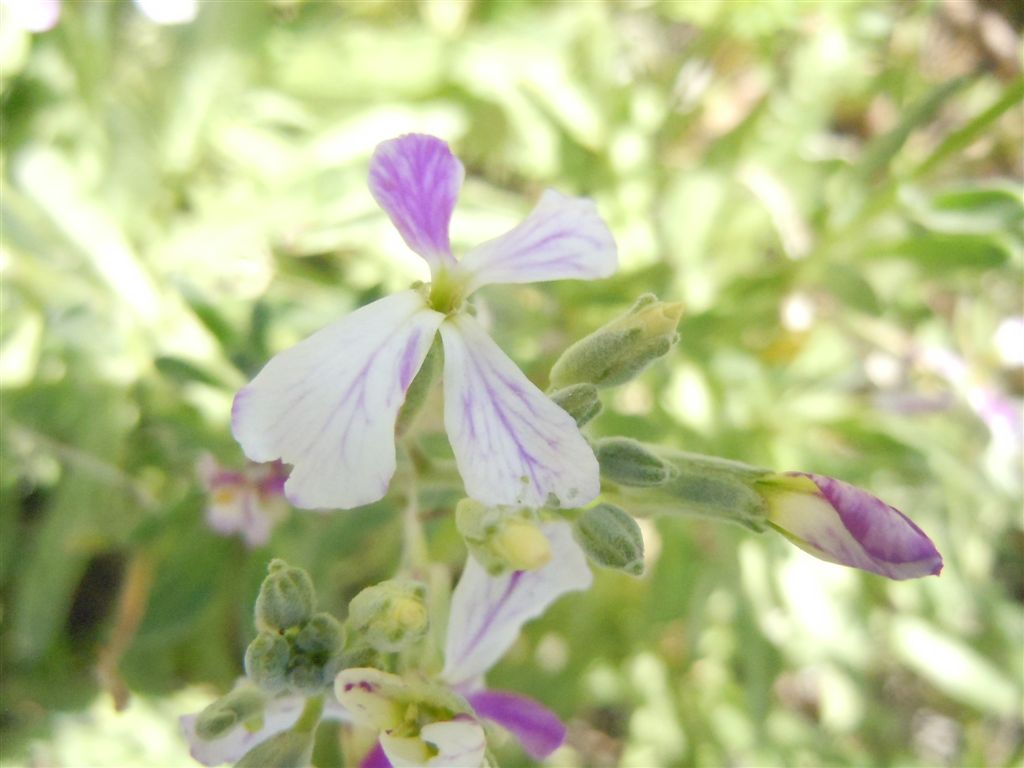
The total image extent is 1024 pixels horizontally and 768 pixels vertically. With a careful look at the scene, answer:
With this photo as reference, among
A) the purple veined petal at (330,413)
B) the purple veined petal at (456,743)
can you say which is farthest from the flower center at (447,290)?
the purple veined petal at (456,743)

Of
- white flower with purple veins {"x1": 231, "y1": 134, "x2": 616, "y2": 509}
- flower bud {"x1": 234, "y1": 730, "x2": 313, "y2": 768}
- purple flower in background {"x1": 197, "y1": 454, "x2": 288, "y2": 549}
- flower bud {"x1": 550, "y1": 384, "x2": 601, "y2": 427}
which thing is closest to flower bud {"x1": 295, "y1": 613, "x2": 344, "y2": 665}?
flower bud {"x1": 234, "y1": 730, "x2": 313, "y2": 768}

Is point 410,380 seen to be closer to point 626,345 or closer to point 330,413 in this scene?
point 330,413

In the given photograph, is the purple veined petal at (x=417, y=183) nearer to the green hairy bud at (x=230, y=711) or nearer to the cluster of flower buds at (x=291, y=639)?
the cluster of flower buds at (x=291, y=639)

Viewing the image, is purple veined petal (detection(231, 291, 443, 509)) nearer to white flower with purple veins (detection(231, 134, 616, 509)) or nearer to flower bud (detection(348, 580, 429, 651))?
white flower with purple veins (detection(231, 134, 616, 509))

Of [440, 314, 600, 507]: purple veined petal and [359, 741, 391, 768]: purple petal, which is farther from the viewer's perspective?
[359, 741, 391, 768]: purple petal

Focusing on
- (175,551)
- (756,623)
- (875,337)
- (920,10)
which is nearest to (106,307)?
(175,551)
